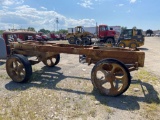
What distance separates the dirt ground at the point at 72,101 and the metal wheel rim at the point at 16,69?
0.77 ft

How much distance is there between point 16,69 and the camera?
6082 mm

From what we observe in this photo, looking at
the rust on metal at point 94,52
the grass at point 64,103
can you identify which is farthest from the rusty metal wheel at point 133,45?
Answer: the rust on metal at point 94,52

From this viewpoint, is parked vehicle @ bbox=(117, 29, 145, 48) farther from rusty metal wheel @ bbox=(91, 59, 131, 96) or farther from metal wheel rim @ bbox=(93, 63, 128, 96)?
metal wheel rim @ bbox=(93, 63, 128, 96)

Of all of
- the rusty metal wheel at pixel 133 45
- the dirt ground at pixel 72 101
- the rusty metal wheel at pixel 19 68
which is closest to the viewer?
the dirt ground at pixel 72 101

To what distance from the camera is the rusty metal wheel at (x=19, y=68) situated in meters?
5.84

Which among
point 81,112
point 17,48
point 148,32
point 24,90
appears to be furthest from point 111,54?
point 148,32

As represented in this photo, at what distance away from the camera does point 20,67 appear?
601 centimetres

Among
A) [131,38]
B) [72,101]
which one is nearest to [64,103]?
[72,101]

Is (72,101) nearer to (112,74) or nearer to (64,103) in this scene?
(64,103)

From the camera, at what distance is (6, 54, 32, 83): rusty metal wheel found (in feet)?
19.2

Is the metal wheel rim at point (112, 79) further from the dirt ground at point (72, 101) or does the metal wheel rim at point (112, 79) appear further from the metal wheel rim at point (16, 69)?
the metal wheel rim at point (16, 69)

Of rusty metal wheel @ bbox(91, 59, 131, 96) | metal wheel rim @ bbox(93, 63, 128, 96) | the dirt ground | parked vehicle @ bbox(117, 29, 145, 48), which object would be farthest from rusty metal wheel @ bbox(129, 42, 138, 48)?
metal wheel rim @ bbox(93, 63, 128, 96)

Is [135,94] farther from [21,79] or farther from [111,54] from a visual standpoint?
[21,79]

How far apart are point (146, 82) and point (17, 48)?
4.84m
